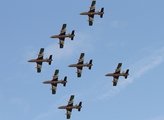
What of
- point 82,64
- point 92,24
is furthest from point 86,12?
point 82,64

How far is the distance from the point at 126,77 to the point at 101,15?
25.1 metres

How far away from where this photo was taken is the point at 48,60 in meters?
192

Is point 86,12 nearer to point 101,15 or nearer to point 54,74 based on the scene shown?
point 101,15

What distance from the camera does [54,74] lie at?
19800 centimetres

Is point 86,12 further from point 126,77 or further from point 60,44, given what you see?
point 126,77

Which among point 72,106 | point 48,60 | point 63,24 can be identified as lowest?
point 72,106

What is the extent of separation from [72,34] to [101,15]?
1304 centimetres

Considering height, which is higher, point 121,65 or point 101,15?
point 101,15

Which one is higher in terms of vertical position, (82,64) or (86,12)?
(86,12)

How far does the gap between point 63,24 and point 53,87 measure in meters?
24.6

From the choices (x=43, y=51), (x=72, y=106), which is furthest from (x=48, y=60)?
(x=72, y=106)

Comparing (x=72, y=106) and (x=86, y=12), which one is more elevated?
(x=86, y=12)

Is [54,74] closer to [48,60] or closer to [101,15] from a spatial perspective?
[48,60]

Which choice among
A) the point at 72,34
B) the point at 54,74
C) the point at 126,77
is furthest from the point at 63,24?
the point at 126,77
